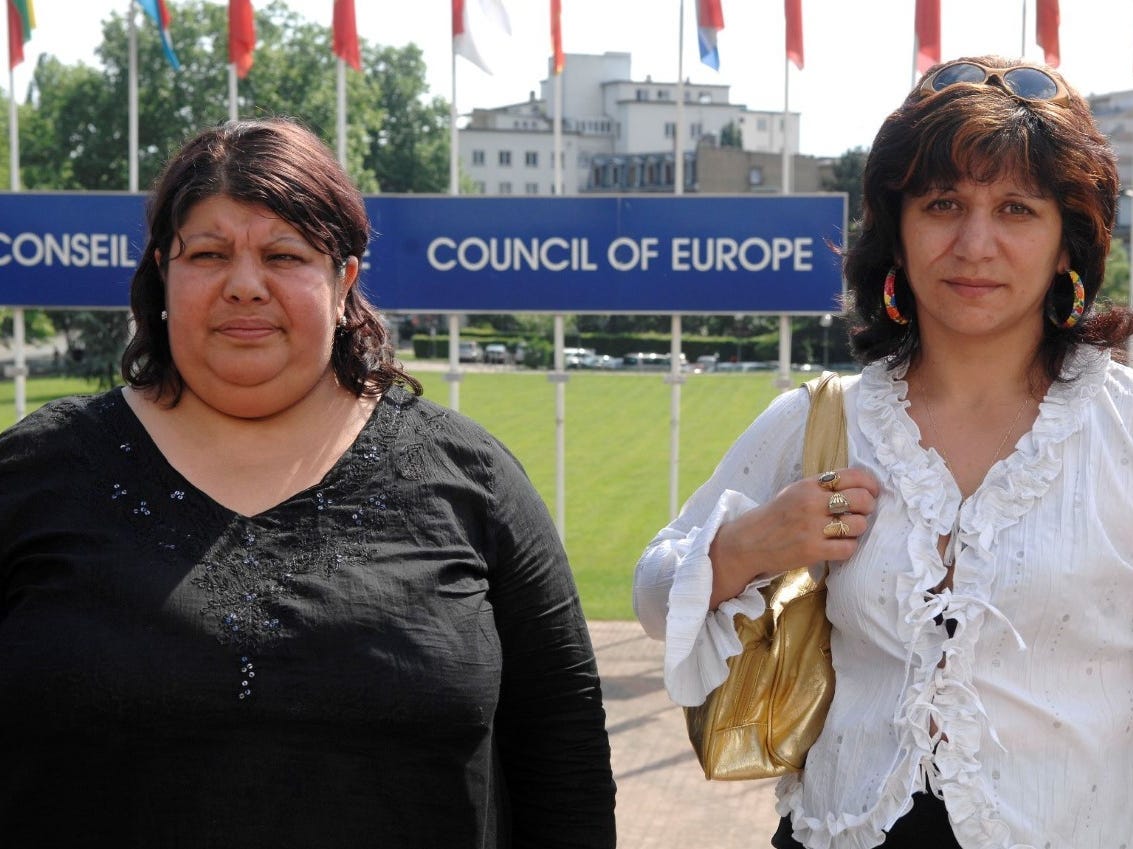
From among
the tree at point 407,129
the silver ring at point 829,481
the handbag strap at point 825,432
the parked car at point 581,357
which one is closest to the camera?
the silver ring at point 829,481

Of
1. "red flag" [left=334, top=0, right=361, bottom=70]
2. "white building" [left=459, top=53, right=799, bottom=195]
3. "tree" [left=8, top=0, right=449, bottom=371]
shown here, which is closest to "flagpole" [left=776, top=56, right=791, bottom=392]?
"red flag" [left=334, top=0, right=361, bottom=70]

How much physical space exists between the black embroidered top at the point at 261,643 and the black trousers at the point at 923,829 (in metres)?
0.59

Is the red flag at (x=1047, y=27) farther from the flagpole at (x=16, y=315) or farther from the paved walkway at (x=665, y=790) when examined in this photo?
the flagpole at (x=16, y=315)

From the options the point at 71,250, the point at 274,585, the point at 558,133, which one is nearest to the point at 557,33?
the point at 558,133

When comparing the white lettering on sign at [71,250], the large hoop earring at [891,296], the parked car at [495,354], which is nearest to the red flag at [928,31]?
the white lettering on sign at [71,250]

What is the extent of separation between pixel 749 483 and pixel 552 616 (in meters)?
0.42

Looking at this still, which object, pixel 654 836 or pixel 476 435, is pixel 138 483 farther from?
pixel 654 836

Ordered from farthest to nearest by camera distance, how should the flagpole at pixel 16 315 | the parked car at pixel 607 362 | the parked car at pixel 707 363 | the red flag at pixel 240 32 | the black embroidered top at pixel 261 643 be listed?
the parked car at pixel 607 362, the parked car at pixel 707 363, the red flag at pixel 240 32, the flagpole at pixel 16 315, the black embroidered top at pixel 261 643

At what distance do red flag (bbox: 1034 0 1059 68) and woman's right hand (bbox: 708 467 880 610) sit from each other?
16.1 feet

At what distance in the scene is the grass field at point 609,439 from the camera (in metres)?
14.0

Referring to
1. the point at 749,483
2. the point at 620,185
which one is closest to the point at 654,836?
the point at 749,483

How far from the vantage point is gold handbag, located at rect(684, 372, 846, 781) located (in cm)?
229

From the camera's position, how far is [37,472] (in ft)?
6.97

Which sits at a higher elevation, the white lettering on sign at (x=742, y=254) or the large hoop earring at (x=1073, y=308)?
the white lettering on sign at (x=742, y=254)
